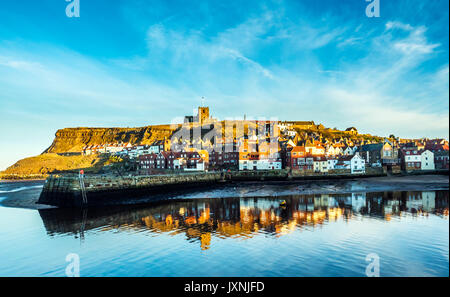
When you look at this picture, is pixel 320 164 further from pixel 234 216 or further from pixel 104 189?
pixel 104 189

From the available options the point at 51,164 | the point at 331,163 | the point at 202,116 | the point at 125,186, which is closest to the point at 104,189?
the point at 125,186

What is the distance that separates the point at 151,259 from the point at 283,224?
466 inches

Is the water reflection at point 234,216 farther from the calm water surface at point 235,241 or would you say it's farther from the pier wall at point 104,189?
the pier wall at point 104,189

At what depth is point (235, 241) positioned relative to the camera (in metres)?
17.9

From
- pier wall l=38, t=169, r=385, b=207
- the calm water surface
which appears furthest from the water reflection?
pier wall l=38, t=169, r=385, b=207

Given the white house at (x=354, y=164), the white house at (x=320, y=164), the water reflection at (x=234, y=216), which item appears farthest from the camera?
the white house at (x=320, y=164)

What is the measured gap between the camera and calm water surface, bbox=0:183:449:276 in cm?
1350

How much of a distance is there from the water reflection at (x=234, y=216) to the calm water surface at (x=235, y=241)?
10 centimetres

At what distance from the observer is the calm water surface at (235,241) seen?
13500mm

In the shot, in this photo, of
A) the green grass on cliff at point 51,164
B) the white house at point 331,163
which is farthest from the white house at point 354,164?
the green grass on cliff at point 51,164

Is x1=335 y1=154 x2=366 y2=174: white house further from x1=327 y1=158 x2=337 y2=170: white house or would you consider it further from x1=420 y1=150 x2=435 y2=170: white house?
x1=420 y1=150 x2=435 y2=170: white house

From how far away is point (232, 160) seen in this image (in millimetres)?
80125

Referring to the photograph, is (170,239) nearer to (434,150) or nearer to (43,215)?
(43,215)
